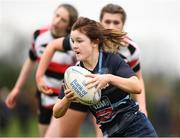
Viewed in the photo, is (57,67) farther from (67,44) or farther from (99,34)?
(99,34)

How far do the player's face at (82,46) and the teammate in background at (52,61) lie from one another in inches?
79.4

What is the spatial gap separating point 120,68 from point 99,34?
0.38 m

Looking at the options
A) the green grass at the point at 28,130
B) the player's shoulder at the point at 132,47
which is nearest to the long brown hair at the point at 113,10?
the player's shoulder at the point at 132,47

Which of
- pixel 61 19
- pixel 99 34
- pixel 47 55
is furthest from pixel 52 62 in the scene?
pixel 99 34

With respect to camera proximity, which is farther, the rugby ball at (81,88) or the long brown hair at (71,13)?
the long brown hair at (71,13)

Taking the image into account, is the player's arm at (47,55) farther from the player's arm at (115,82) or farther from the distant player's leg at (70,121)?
the player's arm at (115,82)

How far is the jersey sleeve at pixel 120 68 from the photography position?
609 centimetres

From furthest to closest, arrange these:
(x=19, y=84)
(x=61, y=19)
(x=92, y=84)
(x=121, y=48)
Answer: (x=19, y=84), (x=61, y=19), (x=121, y=48), (x=92, y=84)

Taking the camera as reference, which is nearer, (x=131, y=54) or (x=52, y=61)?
(x=131, y=54)

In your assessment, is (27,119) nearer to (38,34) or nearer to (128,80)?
(38,34)

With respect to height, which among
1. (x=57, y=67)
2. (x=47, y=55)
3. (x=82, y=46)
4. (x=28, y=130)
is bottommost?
(x=28, y=130)

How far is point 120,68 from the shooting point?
6.14 meters

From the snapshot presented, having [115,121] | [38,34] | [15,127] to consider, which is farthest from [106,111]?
[15,127]

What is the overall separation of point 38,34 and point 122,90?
303 centimetres
